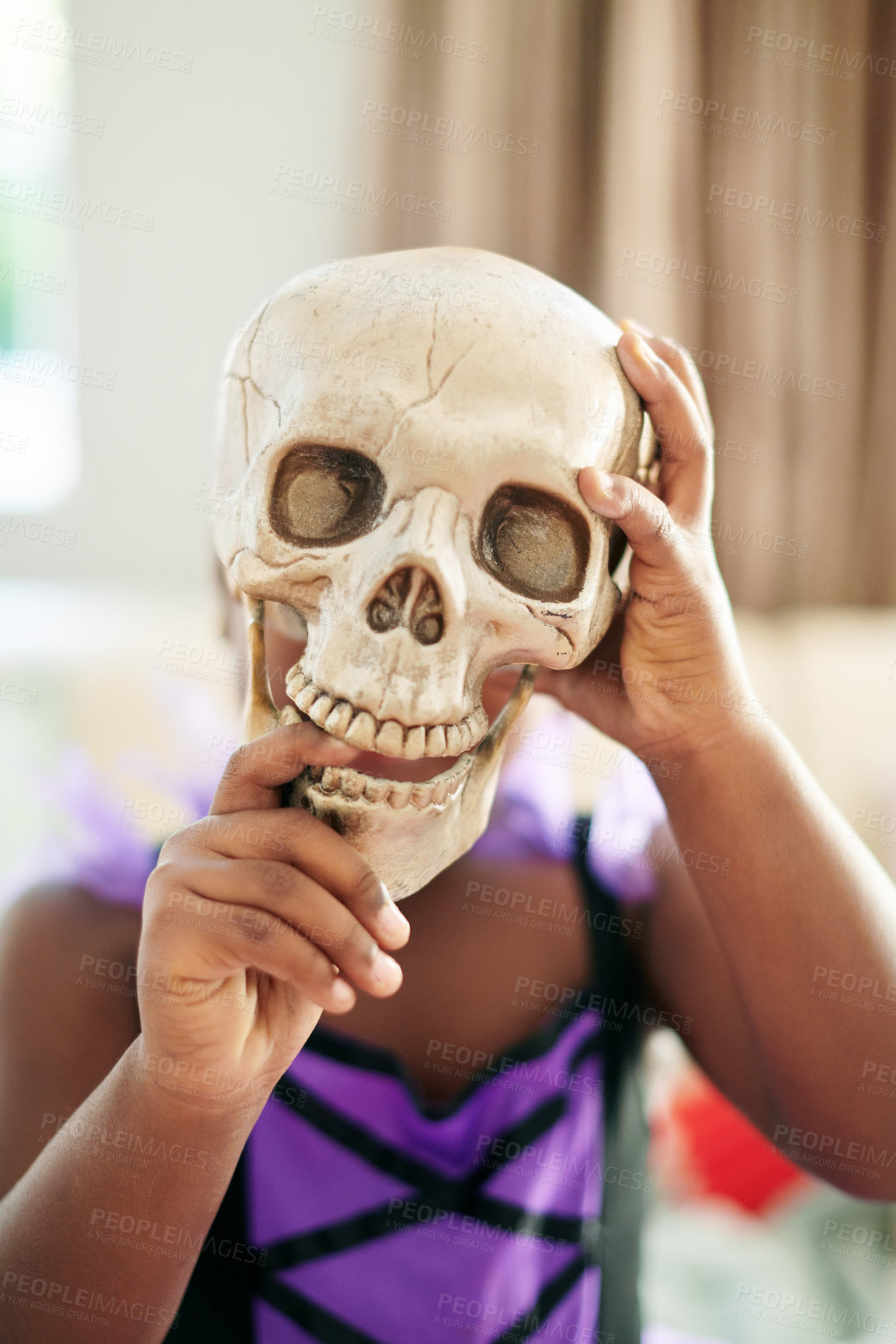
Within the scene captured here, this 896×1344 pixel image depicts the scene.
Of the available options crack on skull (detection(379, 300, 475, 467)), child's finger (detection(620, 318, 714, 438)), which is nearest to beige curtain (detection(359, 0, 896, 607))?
child's finger (detection(620, 318, 714, 438))

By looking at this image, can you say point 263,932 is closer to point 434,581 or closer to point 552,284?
point 434,581

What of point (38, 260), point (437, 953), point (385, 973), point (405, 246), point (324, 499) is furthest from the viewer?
point (405, 246)

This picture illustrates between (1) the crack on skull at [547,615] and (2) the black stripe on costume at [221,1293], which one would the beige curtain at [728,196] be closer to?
(1) the crack on skull at [547,615]

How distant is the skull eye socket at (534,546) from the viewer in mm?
664

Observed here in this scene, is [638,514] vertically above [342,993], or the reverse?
[638,514]

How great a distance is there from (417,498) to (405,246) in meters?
0.99

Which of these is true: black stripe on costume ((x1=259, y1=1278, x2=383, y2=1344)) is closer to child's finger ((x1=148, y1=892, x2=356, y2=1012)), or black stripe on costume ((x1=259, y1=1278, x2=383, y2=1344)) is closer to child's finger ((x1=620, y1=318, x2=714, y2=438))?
child's finger ((x1=148, y1=892, x2=356, y2=1012))

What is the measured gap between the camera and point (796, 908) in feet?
2.46

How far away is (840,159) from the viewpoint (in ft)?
5.06

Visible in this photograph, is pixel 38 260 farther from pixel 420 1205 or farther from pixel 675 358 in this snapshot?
pixel 420 1205

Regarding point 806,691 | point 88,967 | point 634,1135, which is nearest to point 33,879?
point 88,967

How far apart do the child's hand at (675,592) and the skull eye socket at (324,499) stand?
0.62ft

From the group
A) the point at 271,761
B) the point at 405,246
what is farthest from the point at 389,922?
the point at 405,246

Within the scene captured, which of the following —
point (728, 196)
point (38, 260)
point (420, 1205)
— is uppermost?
point (728, 196)
